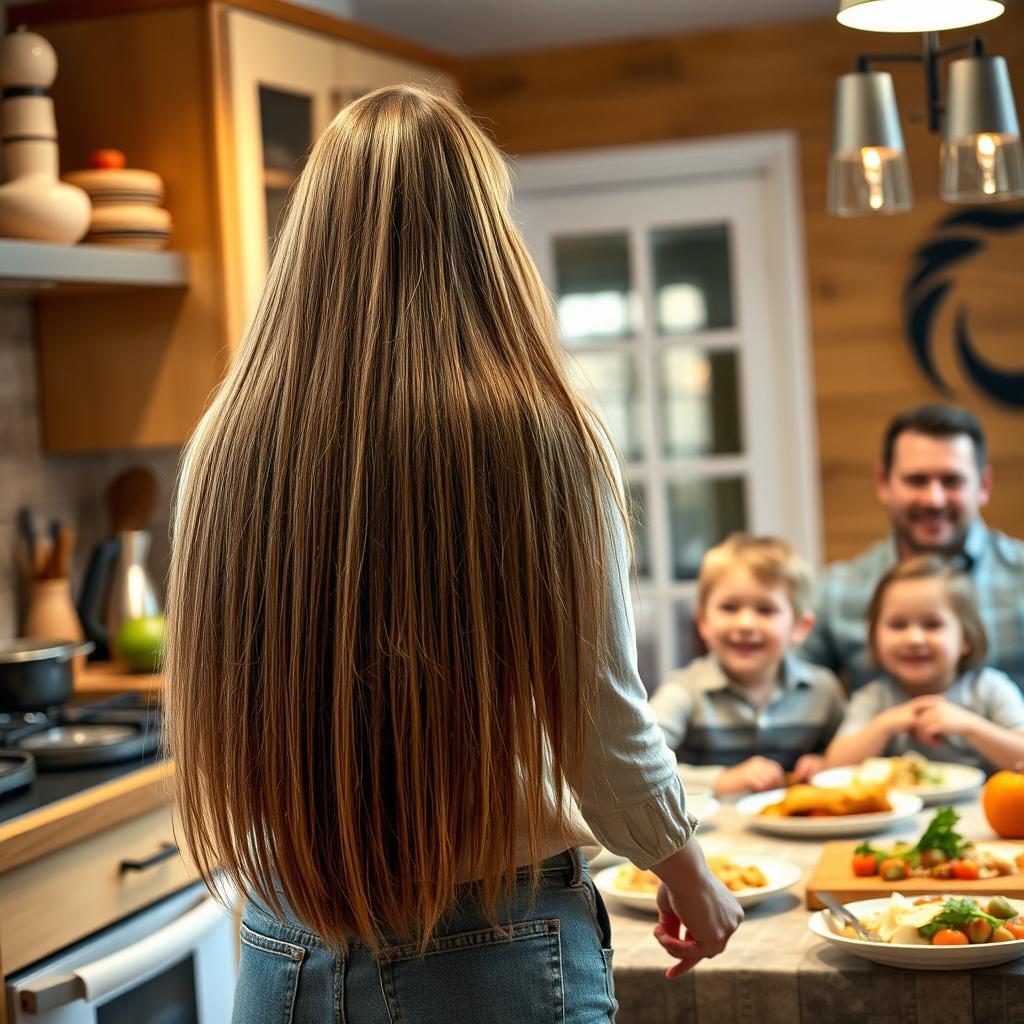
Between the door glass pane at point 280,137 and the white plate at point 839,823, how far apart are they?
1747mm

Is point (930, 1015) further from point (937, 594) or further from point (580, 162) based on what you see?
point (580, 162)

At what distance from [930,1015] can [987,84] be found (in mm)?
1173

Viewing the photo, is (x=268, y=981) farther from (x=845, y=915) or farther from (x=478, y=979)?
(x=845, y=915)

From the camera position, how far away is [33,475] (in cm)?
301

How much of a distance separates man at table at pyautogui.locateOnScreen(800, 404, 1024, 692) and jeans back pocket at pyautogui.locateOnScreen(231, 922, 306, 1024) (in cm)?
194

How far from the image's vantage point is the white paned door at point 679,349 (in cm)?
416

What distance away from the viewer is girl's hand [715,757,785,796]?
2.13 meters

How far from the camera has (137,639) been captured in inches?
113

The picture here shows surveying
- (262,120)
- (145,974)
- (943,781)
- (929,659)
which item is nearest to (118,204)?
(262,120)

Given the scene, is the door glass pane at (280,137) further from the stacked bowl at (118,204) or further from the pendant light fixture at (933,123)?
the pendant light fixture at (933,123)

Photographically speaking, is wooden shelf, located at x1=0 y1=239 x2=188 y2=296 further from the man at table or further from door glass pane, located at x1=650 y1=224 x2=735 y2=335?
door glass pane, located at x1=650 y1=224 x2=735 y2=335

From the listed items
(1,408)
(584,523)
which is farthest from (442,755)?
(1,408)

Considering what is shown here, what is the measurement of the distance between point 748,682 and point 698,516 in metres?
1.82

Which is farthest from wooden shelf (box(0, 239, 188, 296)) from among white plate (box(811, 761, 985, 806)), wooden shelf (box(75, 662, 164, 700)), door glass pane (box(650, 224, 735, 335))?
door glass pane (box(650, 224, 735, 335))
